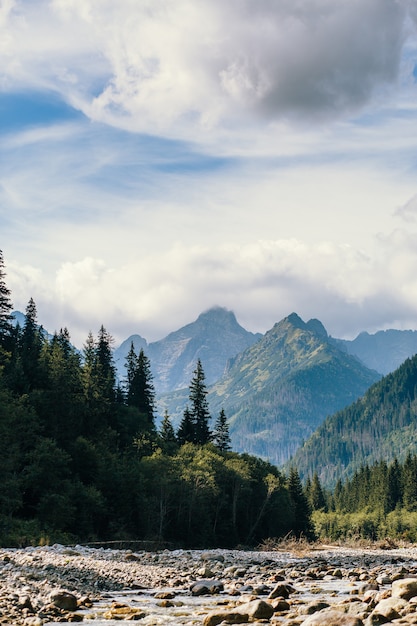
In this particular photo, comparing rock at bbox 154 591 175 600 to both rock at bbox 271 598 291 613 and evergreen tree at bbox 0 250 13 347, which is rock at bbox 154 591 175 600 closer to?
rock at bbox 271 598 291 613

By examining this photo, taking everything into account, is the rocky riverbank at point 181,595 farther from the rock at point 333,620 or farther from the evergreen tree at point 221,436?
the evergreen tree at point 221,436

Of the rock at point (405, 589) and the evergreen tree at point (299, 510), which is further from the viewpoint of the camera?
the evergreen tree at point (299, 510)

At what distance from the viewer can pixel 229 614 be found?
1861 centimetres

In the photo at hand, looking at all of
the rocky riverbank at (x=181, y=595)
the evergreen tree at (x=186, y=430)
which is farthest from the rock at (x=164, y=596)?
the evergreen tree at (x=186, y=430)

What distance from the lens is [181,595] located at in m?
26.0

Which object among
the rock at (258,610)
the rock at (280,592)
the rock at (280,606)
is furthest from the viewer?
the rock at (280,592)

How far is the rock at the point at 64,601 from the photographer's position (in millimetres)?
19969

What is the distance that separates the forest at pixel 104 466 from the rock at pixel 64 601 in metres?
24.4

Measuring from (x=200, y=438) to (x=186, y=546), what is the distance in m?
40.5

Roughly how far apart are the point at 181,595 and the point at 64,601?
7.28m

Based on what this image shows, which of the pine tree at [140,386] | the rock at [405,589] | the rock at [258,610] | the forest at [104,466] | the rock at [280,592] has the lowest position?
the rock at [280,592]

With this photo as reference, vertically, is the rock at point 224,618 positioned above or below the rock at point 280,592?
above

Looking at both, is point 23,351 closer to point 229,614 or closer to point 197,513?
point 197,513

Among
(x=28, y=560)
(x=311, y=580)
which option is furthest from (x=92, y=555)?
(x=311, y=580)
